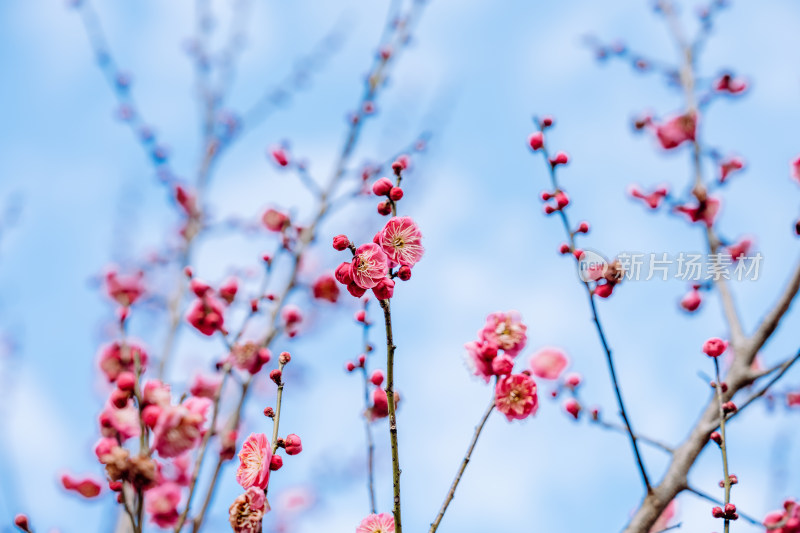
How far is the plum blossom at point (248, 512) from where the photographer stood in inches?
55.2

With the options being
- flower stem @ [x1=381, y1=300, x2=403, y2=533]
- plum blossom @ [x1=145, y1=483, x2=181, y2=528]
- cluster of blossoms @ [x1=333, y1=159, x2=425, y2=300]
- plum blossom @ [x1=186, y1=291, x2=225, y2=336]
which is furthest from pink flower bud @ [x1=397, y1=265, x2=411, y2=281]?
plum blossom @ [x1=145, y1=483, x2=181, y2=528]

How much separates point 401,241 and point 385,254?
98 millimetres

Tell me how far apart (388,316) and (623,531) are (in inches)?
41.9

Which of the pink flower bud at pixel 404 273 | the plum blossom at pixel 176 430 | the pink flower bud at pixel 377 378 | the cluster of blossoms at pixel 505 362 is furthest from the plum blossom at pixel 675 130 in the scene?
the plum blossom at pixel 176 430

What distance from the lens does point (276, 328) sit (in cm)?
269

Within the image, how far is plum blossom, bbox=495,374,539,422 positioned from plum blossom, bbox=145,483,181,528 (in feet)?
4.61

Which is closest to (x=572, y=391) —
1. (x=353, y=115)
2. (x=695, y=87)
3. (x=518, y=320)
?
(x=518, y=320)

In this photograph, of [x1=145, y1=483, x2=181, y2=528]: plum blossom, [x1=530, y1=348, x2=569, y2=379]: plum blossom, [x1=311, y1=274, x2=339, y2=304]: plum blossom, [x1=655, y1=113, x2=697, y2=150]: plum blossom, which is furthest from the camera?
[x1=655, y1=113, x2=697, y2=150]: plum blossom

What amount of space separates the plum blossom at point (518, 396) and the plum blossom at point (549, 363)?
445mm

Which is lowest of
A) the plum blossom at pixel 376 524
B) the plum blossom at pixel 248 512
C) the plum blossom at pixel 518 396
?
the plum blossom at pixel 248 512

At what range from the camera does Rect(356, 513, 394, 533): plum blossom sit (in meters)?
1.69

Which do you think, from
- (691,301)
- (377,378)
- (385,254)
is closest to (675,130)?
(691,301)

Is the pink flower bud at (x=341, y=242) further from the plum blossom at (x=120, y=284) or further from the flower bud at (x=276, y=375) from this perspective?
the plum blossom at (x=120, y=284)

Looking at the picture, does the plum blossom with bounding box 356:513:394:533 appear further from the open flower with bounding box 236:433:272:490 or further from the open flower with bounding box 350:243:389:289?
the open flower with bounding box 350:243:389:289
